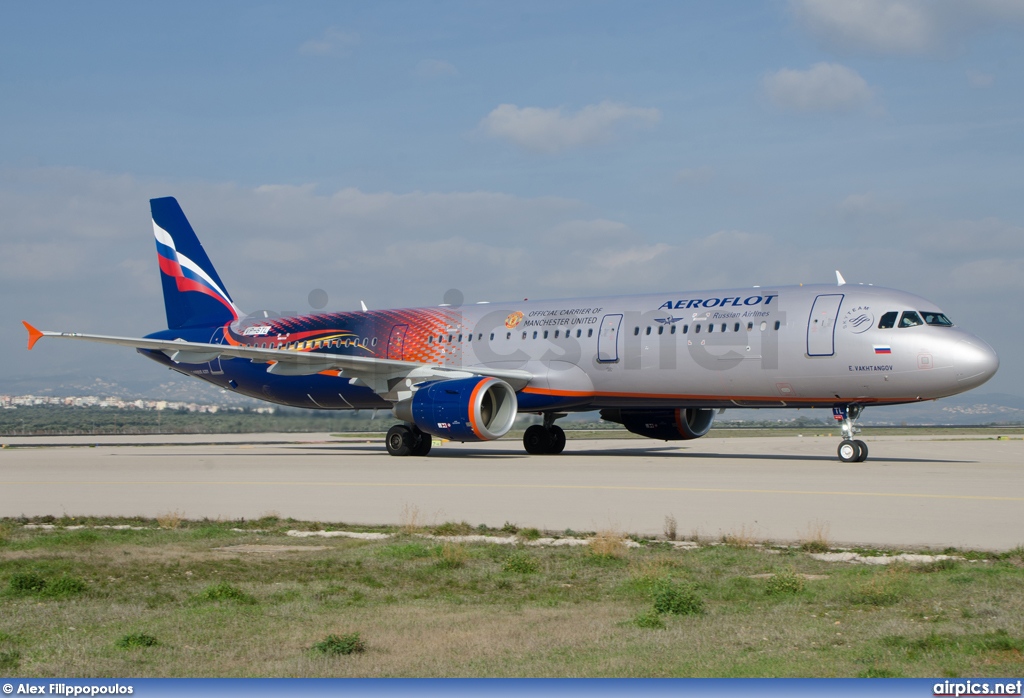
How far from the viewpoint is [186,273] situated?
1430 inches

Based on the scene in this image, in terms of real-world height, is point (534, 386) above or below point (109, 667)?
above

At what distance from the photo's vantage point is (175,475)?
22.1 metres

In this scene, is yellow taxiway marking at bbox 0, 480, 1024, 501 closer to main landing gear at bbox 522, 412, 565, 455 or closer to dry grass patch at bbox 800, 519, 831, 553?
dry grass patch at bbox 800, 519, 831, 553

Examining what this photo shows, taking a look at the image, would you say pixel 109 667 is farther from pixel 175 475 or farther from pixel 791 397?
pixel 791 397

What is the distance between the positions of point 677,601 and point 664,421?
21.9 metres

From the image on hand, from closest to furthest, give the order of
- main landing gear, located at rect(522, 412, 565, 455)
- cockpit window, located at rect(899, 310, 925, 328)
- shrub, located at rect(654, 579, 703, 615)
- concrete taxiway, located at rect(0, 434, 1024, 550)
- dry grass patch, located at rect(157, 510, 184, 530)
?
1. shrub, located at rect(654, 579, 703, 615)
2. concrete taxiway, located at rect(0, 434, 1024, 550)
3. dry grass patch, located at rect(157, 510, 184, 530)
4. cockpit window, located at rect(899, 310, 925, 328)
5. main landing gear, located at rect(522, 412, 565, 455)

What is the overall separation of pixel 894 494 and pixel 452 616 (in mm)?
10416

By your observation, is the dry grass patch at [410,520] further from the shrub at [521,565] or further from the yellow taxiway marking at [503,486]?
the yellow taxiway marking at [503,486]

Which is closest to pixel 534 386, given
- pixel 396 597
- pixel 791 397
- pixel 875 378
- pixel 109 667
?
pixel 791 397

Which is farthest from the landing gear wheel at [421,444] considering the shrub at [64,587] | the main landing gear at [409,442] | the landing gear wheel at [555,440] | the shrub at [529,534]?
the shrub at [64,587]

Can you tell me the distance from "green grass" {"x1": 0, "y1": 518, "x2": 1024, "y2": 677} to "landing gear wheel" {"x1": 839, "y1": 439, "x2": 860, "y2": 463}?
46.9 ft

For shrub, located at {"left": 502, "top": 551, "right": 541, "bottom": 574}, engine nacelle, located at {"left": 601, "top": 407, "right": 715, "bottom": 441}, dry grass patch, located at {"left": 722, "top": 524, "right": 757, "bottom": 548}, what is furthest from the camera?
A: engine nacelle, located at {"left": 601, "top": 407, "right": 715, "bottom": 441}

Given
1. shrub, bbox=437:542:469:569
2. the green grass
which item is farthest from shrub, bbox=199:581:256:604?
shrub, bbox=437:542:469:569

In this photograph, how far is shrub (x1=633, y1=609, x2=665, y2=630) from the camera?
7.28 metres
